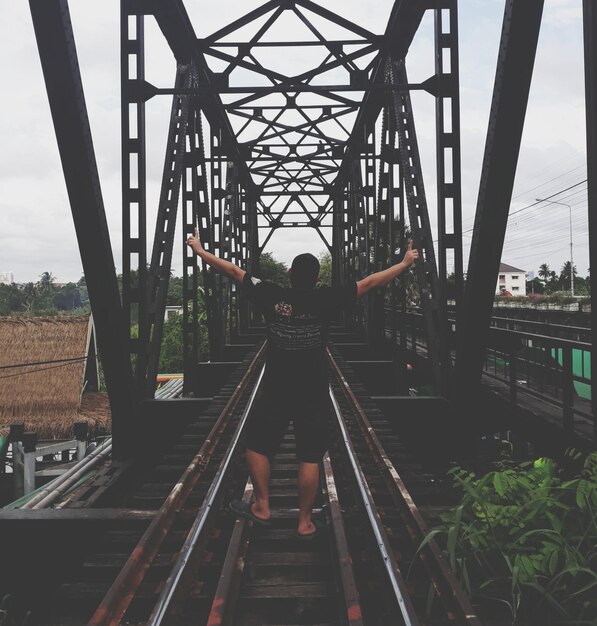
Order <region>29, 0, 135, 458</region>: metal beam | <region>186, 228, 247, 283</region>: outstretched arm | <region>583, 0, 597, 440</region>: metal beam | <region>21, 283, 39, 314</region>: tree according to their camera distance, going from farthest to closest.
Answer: <region>21, 283, 39, 314</region>: tree
<region>29, 0, 135, 458</region>: metal beam
<region>186, 228, 247, 283</region>: outstretched arm
<region>583, 0, 597, 440</region>: metal beam

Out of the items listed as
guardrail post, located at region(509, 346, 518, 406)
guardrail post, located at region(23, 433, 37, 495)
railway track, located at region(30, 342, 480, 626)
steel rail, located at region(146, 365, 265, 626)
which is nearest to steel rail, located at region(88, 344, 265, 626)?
railway track, located at region(30, 342, 480, 626)

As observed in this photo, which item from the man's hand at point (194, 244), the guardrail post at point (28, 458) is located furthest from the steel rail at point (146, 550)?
the guardrail post at point (28, 458)

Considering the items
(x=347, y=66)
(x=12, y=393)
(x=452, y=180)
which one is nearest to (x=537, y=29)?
(x=452, y=180)

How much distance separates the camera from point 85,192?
486cm

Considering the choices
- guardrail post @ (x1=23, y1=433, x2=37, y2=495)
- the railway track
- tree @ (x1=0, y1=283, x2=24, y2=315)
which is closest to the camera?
the railway track

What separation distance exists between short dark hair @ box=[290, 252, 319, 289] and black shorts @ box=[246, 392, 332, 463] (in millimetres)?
724

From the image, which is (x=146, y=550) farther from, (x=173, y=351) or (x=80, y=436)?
(x=173, y=351)

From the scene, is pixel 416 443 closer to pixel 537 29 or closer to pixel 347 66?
pixel 537 29

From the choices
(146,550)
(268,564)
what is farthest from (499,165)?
(146,550)

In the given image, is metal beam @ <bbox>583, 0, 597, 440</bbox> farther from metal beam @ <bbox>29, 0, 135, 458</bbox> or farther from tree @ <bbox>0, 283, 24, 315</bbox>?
tree @ <bbox>0, 283, 24, 315</bbox>

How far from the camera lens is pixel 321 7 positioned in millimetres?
9172

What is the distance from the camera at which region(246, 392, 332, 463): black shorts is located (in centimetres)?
344

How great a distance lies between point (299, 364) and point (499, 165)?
299cm

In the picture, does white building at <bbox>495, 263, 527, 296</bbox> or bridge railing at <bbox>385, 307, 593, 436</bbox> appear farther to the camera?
white building at <bbox>495, 263, 527, 296</bbox>
